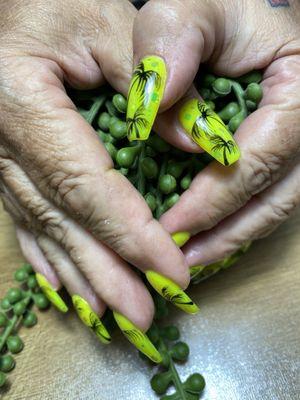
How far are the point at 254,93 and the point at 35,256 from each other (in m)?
0.50

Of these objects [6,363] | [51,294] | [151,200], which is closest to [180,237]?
[151,200]

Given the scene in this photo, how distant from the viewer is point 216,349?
0.85m

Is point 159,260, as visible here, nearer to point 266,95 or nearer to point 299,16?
point 266,95

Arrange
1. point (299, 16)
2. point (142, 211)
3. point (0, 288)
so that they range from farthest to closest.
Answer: point (0, 288) < point (299, 16) < point (142, 211)

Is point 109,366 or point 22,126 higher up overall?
point 22,126

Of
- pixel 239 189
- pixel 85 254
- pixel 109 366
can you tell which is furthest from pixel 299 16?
pixel 109 366

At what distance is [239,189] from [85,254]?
0.27 meters

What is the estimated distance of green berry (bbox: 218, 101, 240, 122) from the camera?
0.72m

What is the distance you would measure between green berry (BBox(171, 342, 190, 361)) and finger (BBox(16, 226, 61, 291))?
243 mm

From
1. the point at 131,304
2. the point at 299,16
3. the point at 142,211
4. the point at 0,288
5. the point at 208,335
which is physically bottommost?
the point at 0,288

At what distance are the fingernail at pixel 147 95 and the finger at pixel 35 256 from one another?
377 mm

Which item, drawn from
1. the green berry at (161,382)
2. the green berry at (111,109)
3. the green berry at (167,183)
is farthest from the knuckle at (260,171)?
the green berry at (161,382)

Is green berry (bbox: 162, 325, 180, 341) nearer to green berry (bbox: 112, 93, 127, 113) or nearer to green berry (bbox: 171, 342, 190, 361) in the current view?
green berry (bbox: 171, 342, 190, 361)

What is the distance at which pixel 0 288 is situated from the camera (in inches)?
37.6
